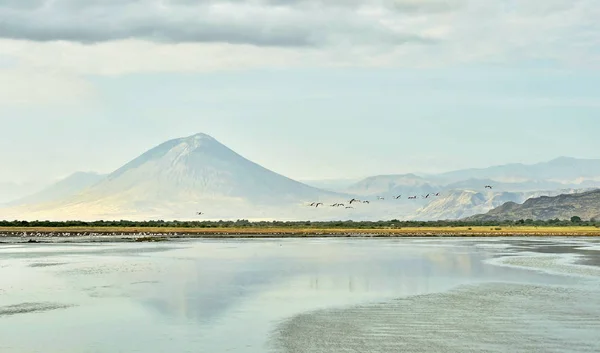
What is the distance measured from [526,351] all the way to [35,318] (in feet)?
69.0

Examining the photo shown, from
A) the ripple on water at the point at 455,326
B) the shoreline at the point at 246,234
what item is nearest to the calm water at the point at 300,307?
the ripple on water at the point at 455,326

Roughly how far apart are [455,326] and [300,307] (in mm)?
9333

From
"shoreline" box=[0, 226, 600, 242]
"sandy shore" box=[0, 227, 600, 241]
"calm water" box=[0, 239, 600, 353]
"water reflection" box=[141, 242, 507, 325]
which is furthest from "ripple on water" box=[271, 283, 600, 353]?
"sandy shore" box=[0, 227, 600, 241]

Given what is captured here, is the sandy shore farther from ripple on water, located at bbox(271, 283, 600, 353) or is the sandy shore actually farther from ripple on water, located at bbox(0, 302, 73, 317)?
ripple on water, located at bbox(271, 283, 600, 353)

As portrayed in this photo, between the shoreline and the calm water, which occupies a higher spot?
the shoreline

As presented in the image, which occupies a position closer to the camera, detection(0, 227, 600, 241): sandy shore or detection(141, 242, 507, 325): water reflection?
detection(141, 242, 507, 325): water reflection

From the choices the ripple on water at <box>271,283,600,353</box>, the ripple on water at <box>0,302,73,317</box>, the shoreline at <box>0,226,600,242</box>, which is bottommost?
the ripple on water at <box>271,283,600,353</box>

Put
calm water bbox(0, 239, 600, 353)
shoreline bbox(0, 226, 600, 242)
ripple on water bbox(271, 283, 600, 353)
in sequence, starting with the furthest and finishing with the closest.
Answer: shoreline bbox(0, 226, 600, 242), calm water bbox(0, 239, 600, 353), ripple on water bbox(271, 283, 600, 353)

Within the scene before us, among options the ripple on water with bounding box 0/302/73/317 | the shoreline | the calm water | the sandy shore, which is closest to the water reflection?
the calm water

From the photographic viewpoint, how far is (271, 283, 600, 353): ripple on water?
30.3m

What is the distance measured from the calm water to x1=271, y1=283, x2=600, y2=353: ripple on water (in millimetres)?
50

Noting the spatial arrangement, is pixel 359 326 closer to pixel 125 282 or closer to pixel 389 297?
pixel 389 297

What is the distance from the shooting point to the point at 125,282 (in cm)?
5391

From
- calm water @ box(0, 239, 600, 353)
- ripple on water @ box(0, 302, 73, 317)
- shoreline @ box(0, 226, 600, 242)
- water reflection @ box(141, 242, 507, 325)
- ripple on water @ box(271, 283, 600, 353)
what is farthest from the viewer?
shoreline @ box(0, 226, 600, 242)
